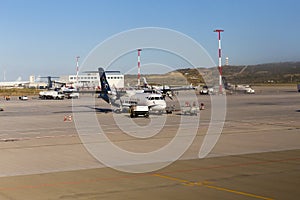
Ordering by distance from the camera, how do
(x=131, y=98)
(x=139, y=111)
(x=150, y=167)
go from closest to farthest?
1. (x=150, y=167)
2. (x=139, y=111)
3. (x=131, y=98)

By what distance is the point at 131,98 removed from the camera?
54.0 m

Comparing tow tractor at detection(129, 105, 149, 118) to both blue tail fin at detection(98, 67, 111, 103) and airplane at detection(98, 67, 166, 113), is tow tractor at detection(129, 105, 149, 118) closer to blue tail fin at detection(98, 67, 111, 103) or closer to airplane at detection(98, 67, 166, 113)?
airplane at detection(98, 67, 166, 113)

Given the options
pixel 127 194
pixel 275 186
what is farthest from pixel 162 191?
pixel 275 186

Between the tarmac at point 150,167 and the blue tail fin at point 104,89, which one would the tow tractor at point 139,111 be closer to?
the blue tail fin at point 104,89

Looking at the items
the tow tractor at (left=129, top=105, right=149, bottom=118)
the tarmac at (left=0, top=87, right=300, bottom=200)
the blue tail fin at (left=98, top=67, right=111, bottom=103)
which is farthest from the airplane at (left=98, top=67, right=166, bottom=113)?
the tarmac at (left=0, top=87, right=300, bottom=200)

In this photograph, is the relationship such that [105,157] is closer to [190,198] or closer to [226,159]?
[226,159]

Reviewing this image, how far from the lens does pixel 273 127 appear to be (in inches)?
1435

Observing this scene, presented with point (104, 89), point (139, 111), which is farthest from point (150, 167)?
point (104, 89)

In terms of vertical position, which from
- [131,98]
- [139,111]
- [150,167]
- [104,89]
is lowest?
[150,167]

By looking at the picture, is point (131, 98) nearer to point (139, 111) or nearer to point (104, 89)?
point (139, 111)

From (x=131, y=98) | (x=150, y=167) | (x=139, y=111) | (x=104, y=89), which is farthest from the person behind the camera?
A: (x=104, y=89)

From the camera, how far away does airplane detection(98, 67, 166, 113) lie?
5056cm

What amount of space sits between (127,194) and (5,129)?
27548 mm

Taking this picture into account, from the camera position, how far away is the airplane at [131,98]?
166 ft
